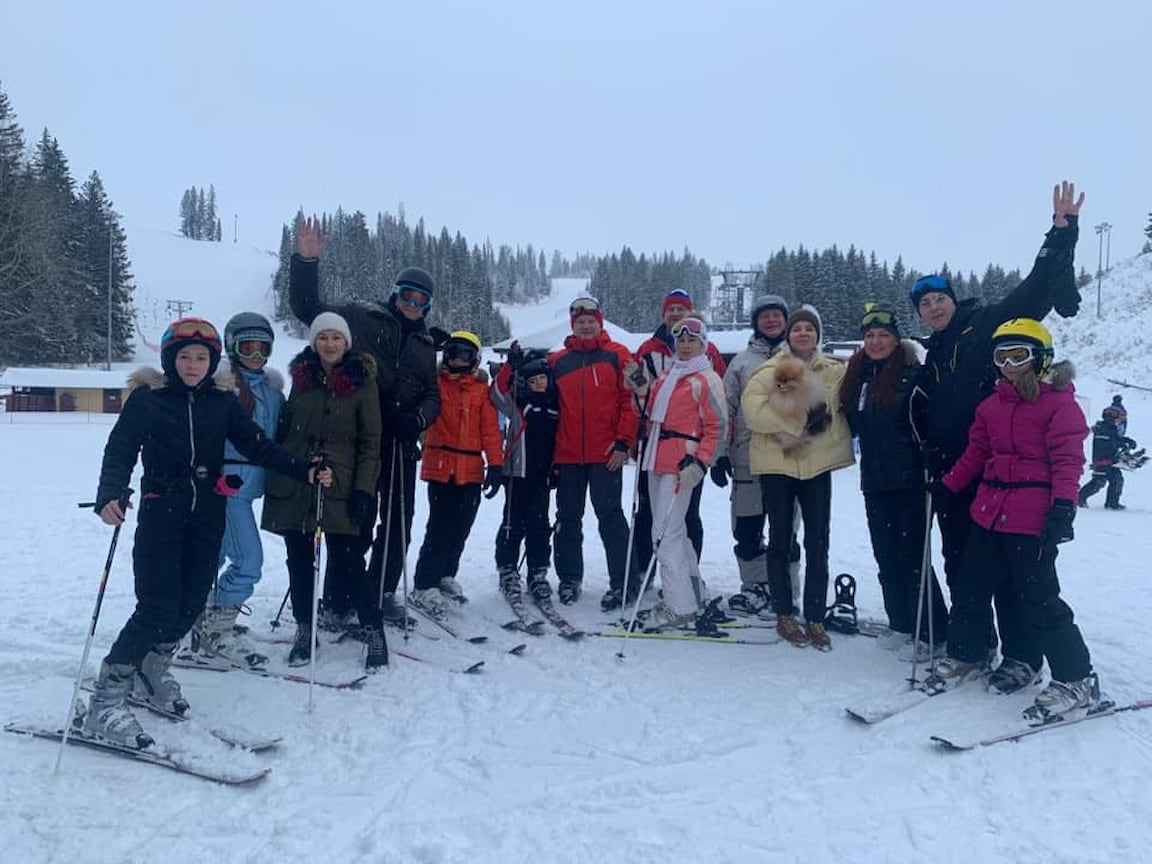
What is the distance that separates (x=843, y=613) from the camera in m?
5.50

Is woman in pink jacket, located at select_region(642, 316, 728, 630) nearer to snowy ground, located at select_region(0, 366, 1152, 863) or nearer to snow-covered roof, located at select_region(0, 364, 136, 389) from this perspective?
snowy ground, located at select_region(0, 366, 1152, 863)

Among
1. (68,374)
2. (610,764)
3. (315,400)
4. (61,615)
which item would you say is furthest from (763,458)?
(68,374)

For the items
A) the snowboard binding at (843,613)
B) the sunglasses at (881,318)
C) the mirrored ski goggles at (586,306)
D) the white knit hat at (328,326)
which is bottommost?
the snowboard binding at (843,613)

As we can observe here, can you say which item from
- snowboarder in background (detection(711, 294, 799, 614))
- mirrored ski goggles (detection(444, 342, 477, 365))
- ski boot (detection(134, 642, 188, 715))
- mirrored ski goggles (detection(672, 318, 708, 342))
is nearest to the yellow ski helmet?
snowboarder in background (detection(711, 294, 799, 614))

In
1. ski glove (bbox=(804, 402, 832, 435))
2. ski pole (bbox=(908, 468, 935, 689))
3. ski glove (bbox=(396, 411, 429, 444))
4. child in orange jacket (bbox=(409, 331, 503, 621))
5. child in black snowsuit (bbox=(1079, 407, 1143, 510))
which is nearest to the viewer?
ski pole (bbox=(908, 468, 935, 689))

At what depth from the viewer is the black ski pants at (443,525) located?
18.2 ft

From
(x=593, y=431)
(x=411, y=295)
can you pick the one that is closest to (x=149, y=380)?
(x=411, y=295)

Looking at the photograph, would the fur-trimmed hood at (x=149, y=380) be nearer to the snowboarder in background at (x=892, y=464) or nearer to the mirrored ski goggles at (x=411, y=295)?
the mirrored ski goggles at (x=411, y=295)

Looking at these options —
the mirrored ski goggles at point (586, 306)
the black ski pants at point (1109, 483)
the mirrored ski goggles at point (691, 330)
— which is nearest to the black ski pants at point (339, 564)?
the mirrored ski goggles at point (586, 306)

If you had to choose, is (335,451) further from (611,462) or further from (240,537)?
(611,462)

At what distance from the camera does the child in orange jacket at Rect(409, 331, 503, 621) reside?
5492mm

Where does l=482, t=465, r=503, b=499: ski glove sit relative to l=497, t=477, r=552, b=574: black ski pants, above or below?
above

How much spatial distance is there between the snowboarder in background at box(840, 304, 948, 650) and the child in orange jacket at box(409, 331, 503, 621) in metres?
2.58

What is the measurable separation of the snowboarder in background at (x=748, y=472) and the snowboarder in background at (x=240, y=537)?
321 centimetres
